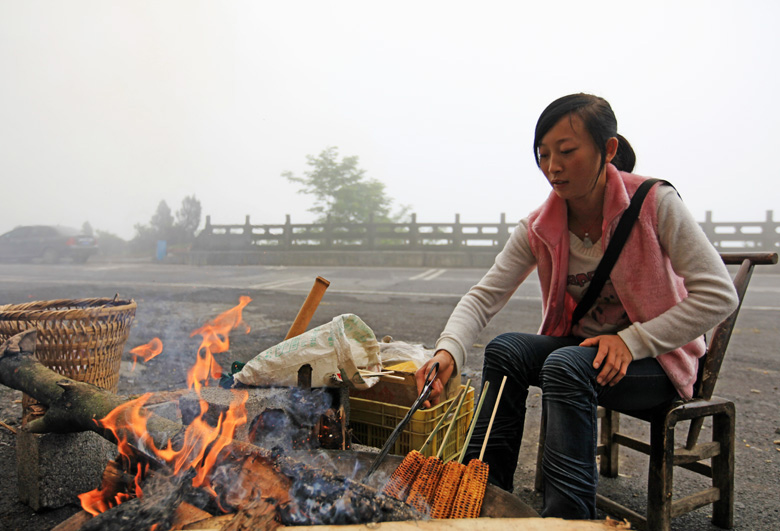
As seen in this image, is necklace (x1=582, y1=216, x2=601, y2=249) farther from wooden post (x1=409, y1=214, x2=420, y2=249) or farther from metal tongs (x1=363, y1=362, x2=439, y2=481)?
wooden post (x1=409, y1=214, x2=420, y2=249)

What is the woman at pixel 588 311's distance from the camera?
1.62m

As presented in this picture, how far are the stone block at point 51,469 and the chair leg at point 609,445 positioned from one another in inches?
101

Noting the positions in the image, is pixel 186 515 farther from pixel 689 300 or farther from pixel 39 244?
pixel 39 244

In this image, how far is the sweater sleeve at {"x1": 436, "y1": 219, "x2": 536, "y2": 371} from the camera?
85.1 inches

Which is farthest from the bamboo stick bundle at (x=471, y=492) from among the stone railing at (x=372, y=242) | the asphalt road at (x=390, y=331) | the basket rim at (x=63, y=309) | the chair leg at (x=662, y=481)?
the stone railing at (x=372, y=242)

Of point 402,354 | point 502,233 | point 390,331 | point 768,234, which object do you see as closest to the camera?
point 402,354

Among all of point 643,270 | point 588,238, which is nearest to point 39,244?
point 588,238

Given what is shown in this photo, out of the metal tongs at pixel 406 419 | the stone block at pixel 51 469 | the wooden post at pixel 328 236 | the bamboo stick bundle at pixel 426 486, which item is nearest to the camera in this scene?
the bamboo stick bundle at pixel 426 486

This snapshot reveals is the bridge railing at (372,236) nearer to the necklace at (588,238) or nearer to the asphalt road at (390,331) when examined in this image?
the asphalt road at (390,331)

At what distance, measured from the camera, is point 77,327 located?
242cm

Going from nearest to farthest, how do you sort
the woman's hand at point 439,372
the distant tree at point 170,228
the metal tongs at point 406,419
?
the metal tongs at point 406,419, the woman's hand at point 439,372, the distant tree at point 170,228

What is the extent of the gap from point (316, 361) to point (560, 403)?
3.68 feet

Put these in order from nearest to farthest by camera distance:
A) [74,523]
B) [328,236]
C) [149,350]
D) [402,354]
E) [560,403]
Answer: [74,523], [560,403], [402,354], [149,350], [328,236]

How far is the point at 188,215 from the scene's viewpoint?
2808 cm
